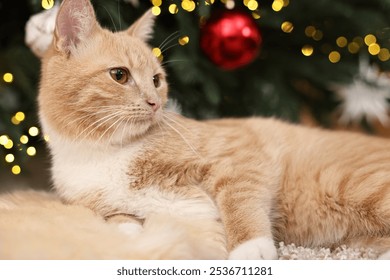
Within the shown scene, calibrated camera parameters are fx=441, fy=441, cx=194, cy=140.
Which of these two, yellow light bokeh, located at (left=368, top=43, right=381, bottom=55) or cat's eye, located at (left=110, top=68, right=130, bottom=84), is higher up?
cat's eye, located at (left=110, top=68, right=130, bottom=84)

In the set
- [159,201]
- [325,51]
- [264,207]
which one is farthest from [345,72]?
[159,201]

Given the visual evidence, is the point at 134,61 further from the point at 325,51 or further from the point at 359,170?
the point at 325,51

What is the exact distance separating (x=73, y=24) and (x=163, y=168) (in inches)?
18.9

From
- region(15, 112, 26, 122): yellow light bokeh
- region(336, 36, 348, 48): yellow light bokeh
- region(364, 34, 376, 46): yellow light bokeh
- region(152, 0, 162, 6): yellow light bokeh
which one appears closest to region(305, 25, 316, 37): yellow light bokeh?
region(336, 36, 348, 48): yellow light bokeh

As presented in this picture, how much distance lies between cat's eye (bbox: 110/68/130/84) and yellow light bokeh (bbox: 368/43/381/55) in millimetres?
1216

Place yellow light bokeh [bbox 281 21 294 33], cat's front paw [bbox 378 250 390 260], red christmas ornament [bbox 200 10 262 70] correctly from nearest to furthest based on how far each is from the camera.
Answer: cat's front paw [bbox 378 250 390 260] → red christmas ornament [bbox 200 10 262 70] → yellow light bokeh [bbox 281 21 294 33]

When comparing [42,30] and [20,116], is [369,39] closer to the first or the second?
[42,30]

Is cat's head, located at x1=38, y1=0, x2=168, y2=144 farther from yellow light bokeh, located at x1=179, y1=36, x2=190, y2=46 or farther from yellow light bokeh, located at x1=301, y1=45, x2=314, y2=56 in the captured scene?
yellow light bokeh, located at x1=301, y1=45, x2=314, y2=56

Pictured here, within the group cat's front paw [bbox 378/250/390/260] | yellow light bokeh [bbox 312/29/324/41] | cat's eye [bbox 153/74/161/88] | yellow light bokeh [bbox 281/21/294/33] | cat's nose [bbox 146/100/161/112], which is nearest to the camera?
cat's front paw [bbox 378/250/390/260]

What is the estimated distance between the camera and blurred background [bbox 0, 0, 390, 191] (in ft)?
5.49

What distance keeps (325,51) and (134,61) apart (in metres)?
1.13

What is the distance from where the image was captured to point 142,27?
1.46 metres

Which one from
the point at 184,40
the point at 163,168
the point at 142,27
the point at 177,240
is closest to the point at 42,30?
the point at 142,27

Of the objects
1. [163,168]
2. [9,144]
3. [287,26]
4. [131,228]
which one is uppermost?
[287,26]
